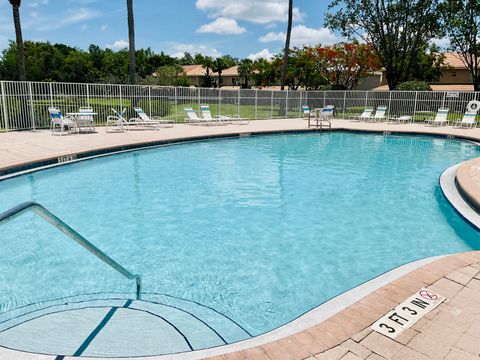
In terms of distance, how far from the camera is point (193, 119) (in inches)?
751

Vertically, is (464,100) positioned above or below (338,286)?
above

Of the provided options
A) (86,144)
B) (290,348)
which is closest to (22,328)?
(290,348)

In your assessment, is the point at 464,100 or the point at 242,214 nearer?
the point at 242,214

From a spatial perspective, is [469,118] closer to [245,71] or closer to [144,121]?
[144,121]

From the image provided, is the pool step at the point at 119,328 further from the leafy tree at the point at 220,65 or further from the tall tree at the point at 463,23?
the leafy tree at the point at 220,65

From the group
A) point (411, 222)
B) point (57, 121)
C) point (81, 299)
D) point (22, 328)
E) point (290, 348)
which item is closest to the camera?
point (290, 348)

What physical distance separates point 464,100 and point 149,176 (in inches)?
811

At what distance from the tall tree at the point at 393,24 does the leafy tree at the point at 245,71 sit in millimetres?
27990

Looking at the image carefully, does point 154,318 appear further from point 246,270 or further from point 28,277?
point 28,277

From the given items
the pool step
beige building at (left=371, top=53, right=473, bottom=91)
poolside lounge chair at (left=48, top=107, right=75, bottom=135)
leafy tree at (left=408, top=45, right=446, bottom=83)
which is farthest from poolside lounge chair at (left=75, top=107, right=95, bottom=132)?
beige building at (left=371, top=53, right=473, bottom=91)

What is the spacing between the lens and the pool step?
2869mm

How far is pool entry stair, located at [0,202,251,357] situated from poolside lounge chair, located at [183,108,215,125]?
15.8 metres

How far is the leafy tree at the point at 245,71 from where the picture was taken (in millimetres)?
57828

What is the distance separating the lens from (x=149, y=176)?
927 centimetres
